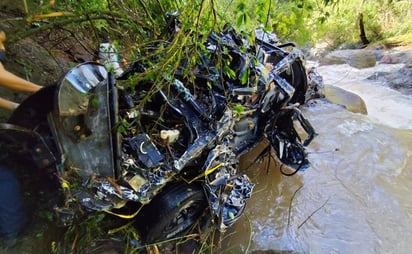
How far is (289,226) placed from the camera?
4227 mm

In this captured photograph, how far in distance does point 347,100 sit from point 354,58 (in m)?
6.01

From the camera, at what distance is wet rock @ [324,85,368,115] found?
807 cm

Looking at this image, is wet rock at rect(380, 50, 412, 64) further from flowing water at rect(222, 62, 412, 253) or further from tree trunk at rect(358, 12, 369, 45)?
flowing water at rect(222, 62, 412, 253)

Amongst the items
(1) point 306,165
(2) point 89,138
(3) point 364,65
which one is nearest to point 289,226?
(1) point 306,165

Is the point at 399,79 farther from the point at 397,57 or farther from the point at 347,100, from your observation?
the point at 347,100

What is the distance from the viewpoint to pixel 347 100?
8.55 metres

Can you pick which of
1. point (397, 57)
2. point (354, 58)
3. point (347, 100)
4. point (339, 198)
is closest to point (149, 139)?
point (339, 198)

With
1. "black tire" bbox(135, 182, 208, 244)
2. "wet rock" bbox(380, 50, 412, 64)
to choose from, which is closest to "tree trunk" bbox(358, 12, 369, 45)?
"wet rock" bbox(380, 50, 412, 64)

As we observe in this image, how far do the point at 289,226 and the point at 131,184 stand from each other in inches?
96.5

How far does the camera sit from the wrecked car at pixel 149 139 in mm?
2605

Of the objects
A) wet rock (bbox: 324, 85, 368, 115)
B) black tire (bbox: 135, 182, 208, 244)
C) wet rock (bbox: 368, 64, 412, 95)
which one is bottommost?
wet rock (bbox: 368, 64, 412, 95)

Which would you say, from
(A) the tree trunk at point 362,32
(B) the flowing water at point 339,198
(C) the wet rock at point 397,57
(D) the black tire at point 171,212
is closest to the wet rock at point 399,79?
(C) the wet rock at point 397,57

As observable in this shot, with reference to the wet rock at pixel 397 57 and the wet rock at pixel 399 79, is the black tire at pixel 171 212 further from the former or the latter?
the wet rock at pixel 397 57

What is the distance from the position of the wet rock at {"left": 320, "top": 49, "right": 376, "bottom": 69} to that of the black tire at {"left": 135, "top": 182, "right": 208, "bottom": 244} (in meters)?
11.9
